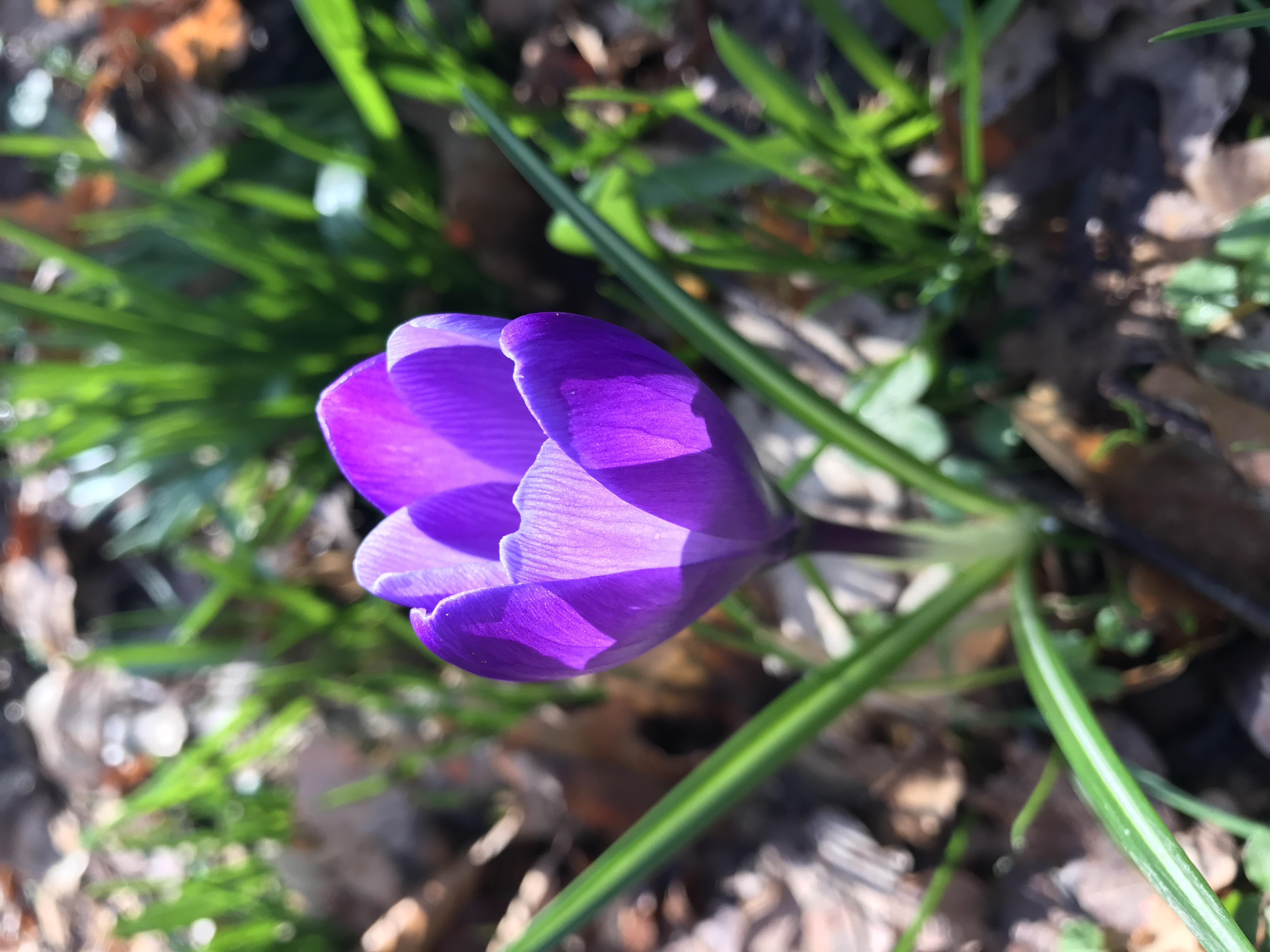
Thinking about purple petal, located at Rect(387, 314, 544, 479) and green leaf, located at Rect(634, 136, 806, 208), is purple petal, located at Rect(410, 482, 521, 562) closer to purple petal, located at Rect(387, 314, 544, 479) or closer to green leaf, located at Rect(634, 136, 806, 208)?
purple petal, located at Rect(387, 314, 544, 479)

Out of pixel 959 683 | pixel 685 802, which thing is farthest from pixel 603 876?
pixel 959 683

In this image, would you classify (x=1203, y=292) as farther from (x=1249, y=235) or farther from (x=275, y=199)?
(x=275, y=199)

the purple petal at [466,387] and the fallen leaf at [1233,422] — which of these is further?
the fallen leaf at [1233,422]

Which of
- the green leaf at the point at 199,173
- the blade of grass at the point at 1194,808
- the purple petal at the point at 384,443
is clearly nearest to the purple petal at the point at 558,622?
the purple petal at the point at 384,443

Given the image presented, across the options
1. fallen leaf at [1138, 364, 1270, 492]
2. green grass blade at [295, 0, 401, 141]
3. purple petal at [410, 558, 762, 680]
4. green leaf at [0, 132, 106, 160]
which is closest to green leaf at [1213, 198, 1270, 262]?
fallen leaf at [1138, 364, 1270, 492]

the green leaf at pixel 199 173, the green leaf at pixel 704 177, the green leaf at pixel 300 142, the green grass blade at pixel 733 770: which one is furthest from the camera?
the green leaf at pixel 199 173

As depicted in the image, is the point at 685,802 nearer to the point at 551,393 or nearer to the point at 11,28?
the point at 551,393

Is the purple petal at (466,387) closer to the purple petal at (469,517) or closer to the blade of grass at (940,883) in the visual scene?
the purple petal at (469,517)
